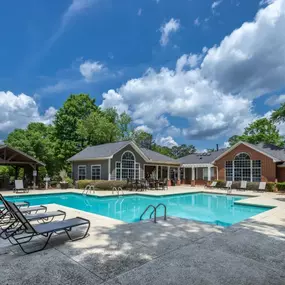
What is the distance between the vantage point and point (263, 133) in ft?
125

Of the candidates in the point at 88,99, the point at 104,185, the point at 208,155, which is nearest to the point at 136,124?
Result: the point at 88,99

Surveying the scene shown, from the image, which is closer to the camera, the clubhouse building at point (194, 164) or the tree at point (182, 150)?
the clubhouse building at point (194, 164)

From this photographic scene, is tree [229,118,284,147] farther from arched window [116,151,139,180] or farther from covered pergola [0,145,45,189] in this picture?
covered pergola [0,145,45,189]

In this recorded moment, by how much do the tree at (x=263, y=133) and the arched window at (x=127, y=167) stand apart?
24596 millimetres

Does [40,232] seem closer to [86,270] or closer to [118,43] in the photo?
[86,270]

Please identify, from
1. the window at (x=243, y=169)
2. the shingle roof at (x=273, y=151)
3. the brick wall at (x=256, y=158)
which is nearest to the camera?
the brick wall at (x=256, y=158)

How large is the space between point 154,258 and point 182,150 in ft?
236

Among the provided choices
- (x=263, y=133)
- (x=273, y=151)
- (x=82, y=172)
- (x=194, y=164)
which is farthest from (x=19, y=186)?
(x=263, y=133)

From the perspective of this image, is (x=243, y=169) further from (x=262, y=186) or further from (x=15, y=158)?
(x=15, y=158)

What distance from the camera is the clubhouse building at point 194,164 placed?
21.5 m

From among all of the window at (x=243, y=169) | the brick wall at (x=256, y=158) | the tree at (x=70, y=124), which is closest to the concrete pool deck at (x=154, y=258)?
the brick wall at (x=256, y=158)

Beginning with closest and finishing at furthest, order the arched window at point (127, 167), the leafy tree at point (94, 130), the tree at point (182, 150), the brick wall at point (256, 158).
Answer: the brick wall at point (256, 158)
the arched window at point (127, 167)
the leafy tree at point (94, 130)
the tree at point (182, 150)

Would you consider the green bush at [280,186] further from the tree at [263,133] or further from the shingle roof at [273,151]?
the tree at [263,133]

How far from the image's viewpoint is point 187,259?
13.1ft
